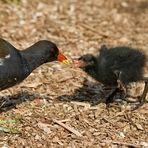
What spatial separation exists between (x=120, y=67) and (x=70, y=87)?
0.71 meters

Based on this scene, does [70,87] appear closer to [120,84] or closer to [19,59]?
[120,84]

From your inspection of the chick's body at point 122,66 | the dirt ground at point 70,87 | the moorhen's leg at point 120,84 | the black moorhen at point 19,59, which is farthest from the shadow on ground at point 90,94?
the black moorhen at point 19,59

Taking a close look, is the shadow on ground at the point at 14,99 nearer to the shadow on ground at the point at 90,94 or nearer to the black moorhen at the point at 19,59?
the shadow on ground at the point at 90,94

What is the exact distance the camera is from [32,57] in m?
6.07

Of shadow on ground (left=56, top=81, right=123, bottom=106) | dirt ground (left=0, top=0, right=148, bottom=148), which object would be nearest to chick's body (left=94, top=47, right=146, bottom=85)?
shadow on ground (left=56, top=81, right=123, bottom=106)

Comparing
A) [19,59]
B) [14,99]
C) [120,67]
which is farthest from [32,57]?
[120,67]

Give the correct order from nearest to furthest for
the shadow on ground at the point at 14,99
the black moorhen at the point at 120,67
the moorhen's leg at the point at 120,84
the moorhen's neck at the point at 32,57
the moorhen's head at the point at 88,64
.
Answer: the moorhen's neck at the point at 32,57 < the shadow on ground at the point at 14,99 < the moorhen's leg at the point at 120,84 < the black moorhen at the point at 120,67 < the moorhen's head at the point at 88,64

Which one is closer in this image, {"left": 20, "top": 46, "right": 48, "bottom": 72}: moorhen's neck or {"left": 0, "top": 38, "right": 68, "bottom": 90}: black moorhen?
{"left": 0, "top": 38, "right": 68, "bottom": 90}: black moorhen

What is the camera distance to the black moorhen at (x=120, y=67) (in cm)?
652

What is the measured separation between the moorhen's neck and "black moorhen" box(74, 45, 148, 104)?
3.07 ft

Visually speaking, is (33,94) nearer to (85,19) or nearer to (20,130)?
(20,130)

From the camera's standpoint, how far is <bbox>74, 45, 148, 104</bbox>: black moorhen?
6.52 metres

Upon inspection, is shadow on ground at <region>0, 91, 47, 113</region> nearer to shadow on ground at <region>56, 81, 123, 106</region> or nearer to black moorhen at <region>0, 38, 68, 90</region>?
shadow on ground at <region>56, 81, 123, 106</region>

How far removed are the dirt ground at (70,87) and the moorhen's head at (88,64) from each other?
0.30ft
